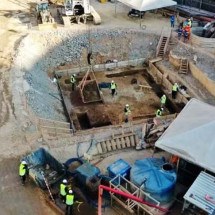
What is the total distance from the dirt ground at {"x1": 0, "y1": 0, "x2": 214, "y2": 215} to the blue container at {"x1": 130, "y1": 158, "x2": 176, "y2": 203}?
3.32 m

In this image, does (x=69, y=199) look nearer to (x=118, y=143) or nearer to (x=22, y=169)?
(x=22, y=169)

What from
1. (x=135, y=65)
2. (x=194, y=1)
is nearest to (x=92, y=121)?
(x=135, y=65)

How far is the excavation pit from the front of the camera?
2386 centimetres

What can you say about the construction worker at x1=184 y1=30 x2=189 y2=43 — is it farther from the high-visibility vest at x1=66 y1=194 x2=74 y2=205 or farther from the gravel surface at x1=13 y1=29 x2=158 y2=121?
the high-visibility vest at x1=66 y1=194 x2=74 y2=205

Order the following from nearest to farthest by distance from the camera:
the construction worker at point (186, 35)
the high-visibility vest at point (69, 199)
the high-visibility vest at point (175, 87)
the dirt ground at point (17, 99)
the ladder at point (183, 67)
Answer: the high-visibility vest at point (69, 199) < the dirt ground at point (17, 99) < the high-visibility vest at point (175, 87) < the ladder at point (183, 67) < the construction worker at point (186, 35)

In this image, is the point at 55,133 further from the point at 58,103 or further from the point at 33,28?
the point at 33,28

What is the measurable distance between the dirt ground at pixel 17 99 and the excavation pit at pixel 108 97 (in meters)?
0.08

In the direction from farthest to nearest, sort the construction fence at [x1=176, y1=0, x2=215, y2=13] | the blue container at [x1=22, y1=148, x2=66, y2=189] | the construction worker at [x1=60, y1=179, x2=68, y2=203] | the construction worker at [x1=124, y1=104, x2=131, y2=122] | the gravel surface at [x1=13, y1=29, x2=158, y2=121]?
the construction fence at [x1=176, y1=0, x2=215, y2=13]
the gravel surface at [x1=13, y1=29, x2=158, y2=121]
the construction worker at [x1=124, y1=104, x2=131, y2=122]
the blue container at [x1=22, y1=148, x2=66, y2=189]
the construction worker at [x1=60, y1=179, x2=68, y2=203]

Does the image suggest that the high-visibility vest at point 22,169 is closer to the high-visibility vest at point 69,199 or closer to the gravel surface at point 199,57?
the high-visibility vest at point 69,199

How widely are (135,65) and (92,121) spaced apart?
27.6 feet

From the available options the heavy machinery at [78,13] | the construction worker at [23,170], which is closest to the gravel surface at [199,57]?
the heavy machinery at [78,13]

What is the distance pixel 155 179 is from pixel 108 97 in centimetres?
1181

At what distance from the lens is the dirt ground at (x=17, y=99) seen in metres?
15.3

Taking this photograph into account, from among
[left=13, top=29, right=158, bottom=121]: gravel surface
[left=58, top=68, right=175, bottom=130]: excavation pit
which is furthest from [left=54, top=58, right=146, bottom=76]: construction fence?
[left=13, top=29, right=158, bottom=121]: gravel surface
